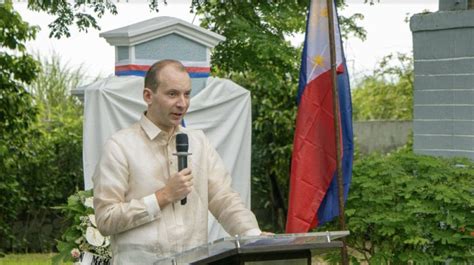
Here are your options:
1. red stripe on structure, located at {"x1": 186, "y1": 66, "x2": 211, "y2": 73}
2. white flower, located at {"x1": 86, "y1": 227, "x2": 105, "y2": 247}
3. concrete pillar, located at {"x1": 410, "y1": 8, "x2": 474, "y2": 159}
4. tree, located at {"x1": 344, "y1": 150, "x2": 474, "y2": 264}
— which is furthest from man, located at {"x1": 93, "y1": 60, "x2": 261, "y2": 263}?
concrete pillar, located at {"x1": 410, "y1": 8, "x2": 474, "y2": 159}

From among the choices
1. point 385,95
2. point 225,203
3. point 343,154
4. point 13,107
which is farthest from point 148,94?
point 385,95

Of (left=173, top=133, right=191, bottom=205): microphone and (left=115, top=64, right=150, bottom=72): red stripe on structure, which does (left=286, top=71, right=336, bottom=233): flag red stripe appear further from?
(left=173, top=133, right=191, bottom=205): microphone

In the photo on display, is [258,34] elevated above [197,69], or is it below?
above

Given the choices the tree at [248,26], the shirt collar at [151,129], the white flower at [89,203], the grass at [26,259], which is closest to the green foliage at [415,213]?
the white flower at [89,203]

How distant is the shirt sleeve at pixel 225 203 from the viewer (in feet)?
16.9

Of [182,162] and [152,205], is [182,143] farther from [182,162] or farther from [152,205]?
[152,205]

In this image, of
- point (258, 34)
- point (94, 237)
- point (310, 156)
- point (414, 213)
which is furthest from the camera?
point (258, 34)

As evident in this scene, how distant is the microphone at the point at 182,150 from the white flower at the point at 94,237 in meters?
2.31

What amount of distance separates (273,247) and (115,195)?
811 mm

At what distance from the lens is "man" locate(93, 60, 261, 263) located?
4926 mm

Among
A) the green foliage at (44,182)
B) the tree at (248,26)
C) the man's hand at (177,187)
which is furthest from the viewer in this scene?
the green foliage at (44,182)

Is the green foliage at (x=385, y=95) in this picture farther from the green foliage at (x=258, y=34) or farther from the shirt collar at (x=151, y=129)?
the shirt collar at (x=151, y=129)

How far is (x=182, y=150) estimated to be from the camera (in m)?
4.89

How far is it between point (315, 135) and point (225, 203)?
10.6 feet
